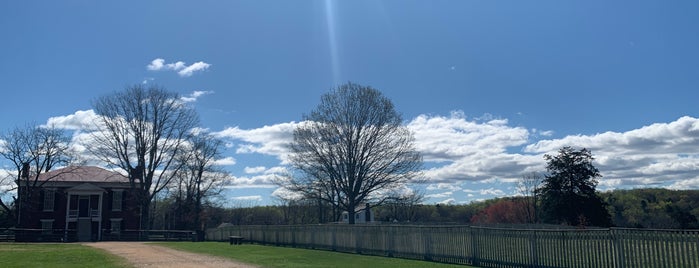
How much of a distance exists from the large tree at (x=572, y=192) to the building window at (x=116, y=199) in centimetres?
4245

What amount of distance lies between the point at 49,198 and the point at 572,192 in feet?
166

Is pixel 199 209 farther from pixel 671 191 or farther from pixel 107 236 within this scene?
pixel 671 191

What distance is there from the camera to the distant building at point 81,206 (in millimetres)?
52969

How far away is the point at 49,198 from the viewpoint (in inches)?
2130

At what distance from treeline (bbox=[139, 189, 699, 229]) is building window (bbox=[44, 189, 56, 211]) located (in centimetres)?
1858

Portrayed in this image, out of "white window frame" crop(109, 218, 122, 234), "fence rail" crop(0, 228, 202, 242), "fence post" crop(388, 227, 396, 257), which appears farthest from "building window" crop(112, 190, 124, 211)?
"fence post" crop(388, 227, 396, 257)

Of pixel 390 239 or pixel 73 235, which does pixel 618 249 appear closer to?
pixel 390 239

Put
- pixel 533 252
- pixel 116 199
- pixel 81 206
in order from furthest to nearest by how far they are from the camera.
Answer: pixel 116 199
pixel 81 206
pixel 533 252

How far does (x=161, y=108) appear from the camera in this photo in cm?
5300

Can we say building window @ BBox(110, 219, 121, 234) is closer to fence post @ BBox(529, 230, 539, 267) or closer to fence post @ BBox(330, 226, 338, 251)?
fence post @ BBox(330, 226, 338, 251)

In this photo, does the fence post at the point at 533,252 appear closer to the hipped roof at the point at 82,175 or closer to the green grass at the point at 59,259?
the green grass at the point at 59,259

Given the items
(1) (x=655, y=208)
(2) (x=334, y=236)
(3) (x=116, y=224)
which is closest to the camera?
(2) (x=334, y=236)

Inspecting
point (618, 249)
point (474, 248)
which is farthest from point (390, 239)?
point (618, 249)

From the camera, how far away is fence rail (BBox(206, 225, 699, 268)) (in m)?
12.4
